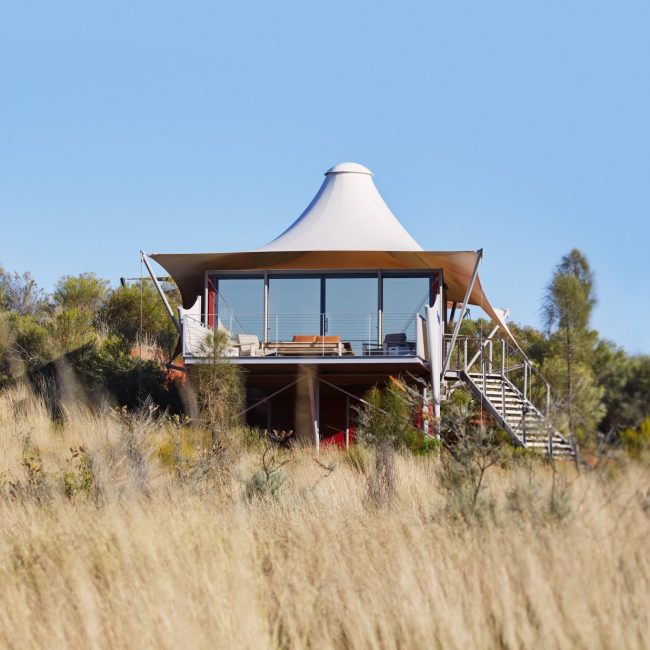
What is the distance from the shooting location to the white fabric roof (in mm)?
22359

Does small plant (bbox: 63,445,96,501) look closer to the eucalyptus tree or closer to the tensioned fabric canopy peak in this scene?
the eucalyptus tree

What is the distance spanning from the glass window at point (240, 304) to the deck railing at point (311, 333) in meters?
0.02

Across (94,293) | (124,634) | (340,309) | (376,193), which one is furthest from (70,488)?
(94,293)

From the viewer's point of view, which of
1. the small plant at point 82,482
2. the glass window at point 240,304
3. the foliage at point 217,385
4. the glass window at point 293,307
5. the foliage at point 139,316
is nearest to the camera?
the small plant at point 82,482

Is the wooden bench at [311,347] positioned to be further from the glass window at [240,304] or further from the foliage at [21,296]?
the foliage at [21,296]

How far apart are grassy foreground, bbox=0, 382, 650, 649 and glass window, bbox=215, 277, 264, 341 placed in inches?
473

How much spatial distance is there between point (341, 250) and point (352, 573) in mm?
13862

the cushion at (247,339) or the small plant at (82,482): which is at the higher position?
the cushion at (247,339)

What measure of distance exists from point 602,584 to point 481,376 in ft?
50.3

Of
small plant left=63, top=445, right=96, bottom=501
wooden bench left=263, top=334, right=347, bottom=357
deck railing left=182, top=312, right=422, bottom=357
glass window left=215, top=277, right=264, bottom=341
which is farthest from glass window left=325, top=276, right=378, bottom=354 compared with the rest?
small plant left=63, top=445, right=96, bottom=501

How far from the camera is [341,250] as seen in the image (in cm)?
2183

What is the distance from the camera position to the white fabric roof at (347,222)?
73.4ft

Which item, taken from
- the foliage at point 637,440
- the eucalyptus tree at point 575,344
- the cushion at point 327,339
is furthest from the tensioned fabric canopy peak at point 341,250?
the foliage at point 637,440

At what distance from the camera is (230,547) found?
9164 mm
